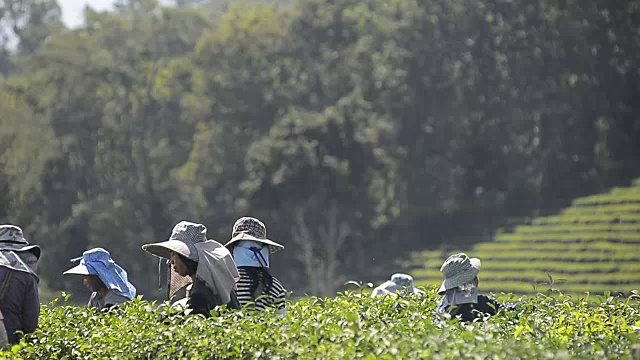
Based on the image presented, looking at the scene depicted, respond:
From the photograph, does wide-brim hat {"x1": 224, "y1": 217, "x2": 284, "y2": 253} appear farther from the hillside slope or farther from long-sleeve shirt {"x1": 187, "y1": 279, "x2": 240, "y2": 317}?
the hillside slope

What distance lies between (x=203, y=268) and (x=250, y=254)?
68 centimetres

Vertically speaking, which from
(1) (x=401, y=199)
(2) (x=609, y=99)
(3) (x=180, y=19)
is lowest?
(1) (x=401, y=199)

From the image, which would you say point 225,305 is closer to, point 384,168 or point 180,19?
point 384,168

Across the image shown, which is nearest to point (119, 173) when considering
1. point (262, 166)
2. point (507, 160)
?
point (262, 166)

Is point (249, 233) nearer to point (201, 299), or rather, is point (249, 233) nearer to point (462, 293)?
point (201, 299)

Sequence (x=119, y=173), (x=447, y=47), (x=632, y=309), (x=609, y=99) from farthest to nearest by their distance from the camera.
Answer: (x=119, y=173) → (x=447, y=47) → (x=609, y=99) → (x=632, y=309)

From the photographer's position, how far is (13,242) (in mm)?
6945

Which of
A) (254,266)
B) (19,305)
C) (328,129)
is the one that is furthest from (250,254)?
(328,129)

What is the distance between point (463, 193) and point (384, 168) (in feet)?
8.56

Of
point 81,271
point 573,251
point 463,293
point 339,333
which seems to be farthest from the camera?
point 573,251

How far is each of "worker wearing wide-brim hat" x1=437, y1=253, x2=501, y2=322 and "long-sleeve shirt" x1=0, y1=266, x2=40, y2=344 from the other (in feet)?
7.03

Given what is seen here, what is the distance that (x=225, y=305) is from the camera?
5.95 meters

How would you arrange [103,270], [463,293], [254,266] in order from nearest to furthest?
1. [463,293]
2. [254,266]
3. [103,270]

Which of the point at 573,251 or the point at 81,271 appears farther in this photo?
the point at 573,251
